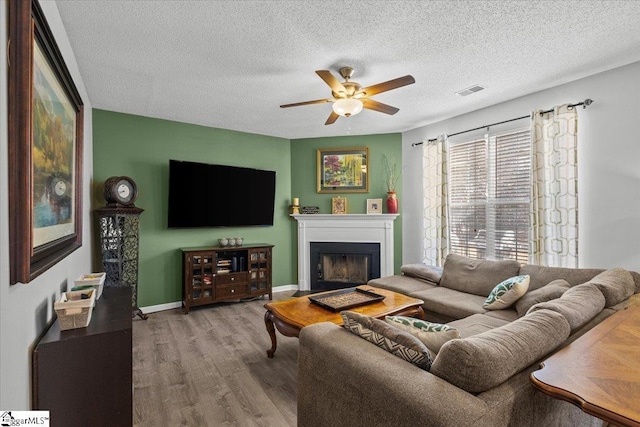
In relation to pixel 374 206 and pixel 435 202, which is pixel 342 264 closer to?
pixel 374 206

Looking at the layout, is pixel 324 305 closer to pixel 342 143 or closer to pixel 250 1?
pixel 250 1

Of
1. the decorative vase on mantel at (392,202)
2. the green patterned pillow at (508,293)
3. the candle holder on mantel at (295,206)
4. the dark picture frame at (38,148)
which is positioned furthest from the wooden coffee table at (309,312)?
the candle holder on mantel at (295,206)

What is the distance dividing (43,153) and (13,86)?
18.3 inches

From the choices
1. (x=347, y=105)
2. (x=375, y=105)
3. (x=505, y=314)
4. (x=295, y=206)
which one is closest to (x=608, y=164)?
(x=505, y=314)

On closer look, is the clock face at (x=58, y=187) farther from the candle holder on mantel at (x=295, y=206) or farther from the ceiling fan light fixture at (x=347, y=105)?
the candle holder on mantel at (x=295, y=206)

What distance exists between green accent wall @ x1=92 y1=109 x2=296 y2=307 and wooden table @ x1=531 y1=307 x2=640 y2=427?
14.3 feet

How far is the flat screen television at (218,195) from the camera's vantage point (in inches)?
Result: 173

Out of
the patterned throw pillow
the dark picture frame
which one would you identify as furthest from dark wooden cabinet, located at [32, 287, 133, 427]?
the patterned throw pillow

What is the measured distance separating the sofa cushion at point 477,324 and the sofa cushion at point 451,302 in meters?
0.24

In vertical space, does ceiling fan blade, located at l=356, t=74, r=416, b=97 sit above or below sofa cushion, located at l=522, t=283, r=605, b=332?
above

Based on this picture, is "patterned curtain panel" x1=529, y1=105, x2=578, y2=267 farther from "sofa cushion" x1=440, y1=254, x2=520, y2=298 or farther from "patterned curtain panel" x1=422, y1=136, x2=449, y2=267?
"patterned curtain panel" x1=422, y1=136, x2=449, y2=267

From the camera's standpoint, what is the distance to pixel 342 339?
1.65 m

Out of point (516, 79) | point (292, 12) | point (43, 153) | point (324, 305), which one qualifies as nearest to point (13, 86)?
point (43, 153)

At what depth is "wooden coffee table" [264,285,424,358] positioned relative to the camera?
252cm
